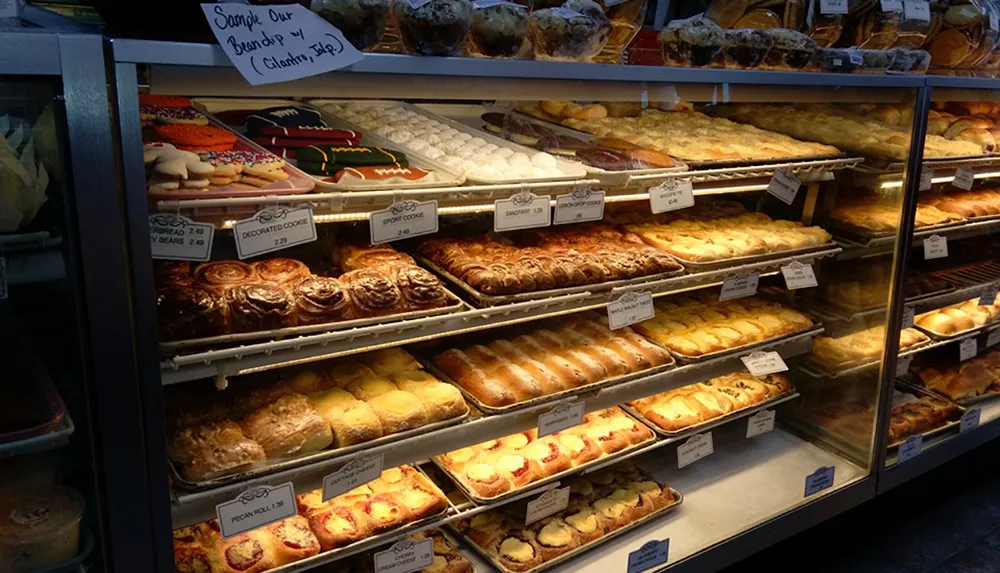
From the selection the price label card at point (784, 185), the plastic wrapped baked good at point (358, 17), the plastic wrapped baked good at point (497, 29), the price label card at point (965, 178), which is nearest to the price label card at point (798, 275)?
the price label card at point (784, 185)

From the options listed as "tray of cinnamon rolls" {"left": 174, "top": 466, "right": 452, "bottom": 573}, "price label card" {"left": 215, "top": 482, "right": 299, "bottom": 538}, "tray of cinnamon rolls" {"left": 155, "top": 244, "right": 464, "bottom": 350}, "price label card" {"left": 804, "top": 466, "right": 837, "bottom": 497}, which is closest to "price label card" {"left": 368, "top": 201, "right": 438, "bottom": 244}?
"tray of cinnamon rolls" {"left": 155, "top": 244, "right": 464, "bottom": 350}

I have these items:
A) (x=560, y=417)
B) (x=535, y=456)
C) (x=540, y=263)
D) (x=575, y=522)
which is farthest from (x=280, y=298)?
(x=575, y=522)

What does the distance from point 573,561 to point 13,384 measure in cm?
177

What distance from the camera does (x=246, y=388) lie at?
223cm

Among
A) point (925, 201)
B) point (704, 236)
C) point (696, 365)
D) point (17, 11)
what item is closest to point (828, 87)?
point (704, 236)

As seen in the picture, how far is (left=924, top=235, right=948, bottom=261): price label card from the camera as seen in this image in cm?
346

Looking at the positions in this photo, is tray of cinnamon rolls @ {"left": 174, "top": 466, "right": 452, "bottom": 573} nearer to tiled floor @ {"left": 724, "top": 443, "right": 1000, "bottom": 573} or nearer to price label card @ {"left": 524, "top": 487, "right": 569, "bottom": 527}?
price label card @ {"left": 524, "top": 487, "right": 569, "bottom": 527}

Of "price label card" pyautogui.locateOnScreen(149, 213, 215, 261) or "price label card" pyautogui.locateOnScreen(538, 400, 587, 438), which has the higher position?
"price label card" pyautogui.locateOnScreen(149, 213, 215, 261)

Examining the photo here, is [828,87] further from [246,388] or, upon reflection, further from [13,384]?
[13,384]

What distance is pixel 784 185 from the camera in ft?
9.85

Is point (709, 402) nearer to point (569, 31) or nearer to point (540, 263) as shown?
point (540, 263)

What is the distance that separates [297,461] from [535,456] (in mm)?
974

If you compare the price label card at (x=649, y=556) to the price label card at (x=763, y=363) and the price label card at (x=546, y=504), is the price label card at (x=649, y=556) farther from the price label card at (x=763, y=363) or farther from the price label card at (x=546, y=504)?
the price label card at (x=763, y=363)

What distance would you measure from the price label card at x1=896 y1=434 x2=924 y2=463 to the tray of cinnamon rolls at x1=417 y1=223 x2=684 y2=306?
158 cm
